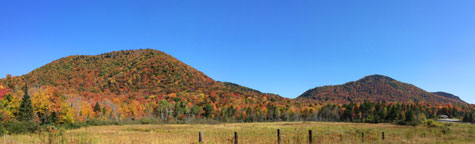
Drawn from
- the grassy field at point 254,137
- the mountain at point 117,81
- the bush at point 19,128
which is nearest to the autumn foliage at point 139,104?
the mountain at point 117,81

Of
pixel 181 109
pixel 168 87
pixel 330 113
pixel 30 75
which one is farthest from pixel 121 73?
pixel 330 113

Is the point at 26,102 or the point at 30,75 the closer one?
the point at 26,102

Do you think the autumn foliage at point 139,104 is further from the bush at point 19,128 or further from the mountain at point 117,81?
the bush at point 19,128

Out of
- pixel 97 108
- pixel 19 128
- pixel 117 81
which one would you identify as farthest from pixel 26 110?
pixel 117 81

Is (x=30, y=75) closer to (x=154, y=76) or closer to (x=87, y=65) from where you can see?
(x=87, y=65)

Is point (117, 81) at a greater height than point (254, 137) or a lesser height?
greater

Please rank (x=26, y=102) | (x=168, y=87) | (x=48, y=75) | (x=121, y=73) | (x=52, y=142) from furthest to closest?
(x=121, y=73), (x=168, y=87), (x=48, y=75), (x=26, y=102), (x=52, y=142)

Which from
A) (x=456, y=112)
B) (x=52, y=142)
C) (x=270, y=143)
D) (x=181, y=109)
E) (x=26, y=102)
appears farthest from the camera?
(x=456, y=112)

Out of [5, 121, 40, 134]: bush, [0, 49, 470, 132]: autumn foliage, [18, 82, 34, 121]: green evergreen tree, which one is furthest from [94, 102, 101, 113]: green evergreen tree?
[5, 121, 40, 134]: bush

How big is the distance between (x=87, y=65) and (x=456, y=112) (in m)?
227

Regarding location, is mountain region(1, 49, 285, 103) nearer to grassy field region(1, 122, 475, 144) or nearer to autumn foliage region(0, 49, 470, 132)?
autumn foliage region(0, 49, 470, 132)

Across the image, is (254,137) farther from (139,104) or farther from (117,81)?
(117,81)

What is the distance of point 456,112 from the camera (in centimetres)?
13000

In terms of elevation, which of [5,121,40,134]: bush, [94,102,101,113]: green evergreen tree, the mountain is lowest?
[94,102,101,113]: green evergreen tree
